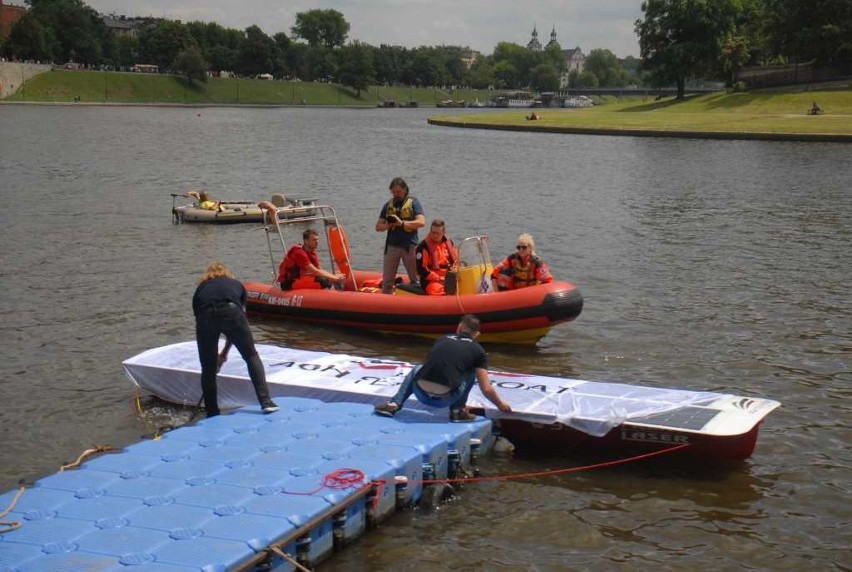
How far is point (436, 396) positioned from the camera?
1027 cm

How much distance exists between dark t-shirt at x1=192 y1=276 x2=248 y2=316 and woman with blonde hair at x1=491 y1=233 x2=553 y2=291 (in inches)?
205

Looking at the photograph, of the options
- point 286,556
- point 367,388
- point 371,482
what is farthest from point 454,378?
point 286,556

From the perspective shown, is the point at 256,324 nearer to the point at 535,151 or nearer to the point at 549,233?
the point at 549,233

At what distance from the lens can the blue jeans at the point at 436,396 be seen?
1020cm

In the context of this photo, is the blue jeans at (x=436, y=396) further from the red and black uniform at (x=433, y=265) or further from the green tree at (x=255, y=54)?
the green tree at (x=255, y=54)

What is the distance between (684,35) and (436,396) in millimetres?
101734

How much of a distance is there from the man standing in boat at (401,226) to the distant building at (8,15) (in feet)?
496

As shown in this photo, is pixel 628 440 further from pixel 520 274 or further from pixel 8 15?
pixel 8 15

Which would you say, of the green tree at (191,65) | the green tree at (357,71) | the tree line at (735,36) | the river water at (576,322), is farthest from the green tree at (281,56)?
the river water at (576,322)

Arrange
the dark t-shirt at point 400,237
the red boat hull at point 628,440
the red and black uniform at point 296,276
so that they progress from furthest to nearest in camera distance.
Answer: the red and black uniform at point 296,276 < the dark t-shirt at point 400,237 < the red boat hull at point 628,440

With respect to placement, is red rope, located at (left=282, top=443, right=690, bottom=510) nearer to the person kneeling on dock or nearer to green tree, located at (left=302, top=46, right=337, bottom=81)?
the person kneeling on dock

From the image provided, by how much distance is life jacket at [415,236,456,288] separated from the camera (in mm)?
15266

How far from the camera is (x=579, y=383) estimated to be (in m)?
11.5

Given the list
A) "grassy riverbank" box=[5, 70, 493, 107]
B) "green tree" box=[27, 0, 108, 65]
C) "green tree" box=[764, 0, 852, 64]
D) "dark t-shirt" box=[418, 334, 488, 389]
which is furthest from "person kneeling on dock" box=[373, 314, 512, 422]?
"green tree" box=[27, 0, 108, 65]
